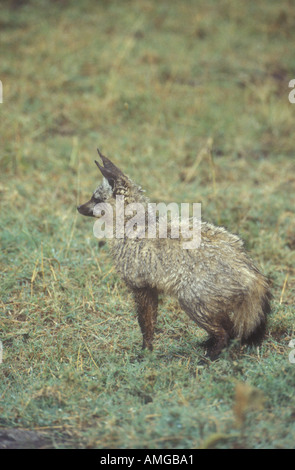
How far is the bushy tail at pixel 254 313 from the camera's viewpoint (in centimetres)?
429

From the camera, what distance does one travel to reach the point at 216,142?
8102 millimetres

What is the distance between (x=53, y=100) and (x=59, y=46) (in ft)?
4.99

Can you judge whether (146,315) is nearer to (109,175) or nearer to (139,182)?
(109,175)

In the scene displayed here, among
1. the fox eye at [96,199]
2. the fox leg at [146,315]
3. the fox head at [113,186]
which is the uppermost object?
the fox head at [113,186]

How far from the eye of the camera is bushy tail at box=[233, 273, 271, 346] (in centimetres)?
429

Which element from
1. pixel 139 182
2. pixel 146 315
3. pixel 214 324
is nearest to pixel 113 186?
pixel 146 315

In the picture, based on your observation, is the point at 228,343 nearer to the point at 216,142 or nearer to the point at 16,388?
the point at 16,388

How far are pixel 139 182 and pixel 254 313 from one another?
3183mm

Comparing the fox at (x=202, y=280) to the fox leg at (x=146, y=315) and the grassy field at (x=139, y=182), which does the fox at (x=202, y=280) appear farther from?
the grassy field at (x=139, y=182)

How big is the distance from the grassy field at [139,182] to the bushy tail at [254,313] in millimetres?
179

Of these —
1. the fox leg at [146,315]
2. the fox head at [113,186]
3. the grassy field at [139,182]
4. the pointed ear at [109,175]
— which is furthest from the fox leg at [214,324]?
the pointed ear at [109,175]

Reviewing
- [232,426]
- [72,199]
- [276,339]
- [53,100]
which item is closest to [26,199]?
[72,199]

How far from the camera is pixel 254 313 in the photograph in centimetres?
431

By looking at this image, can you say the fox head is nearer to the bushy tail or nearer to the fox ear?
the fox ear
